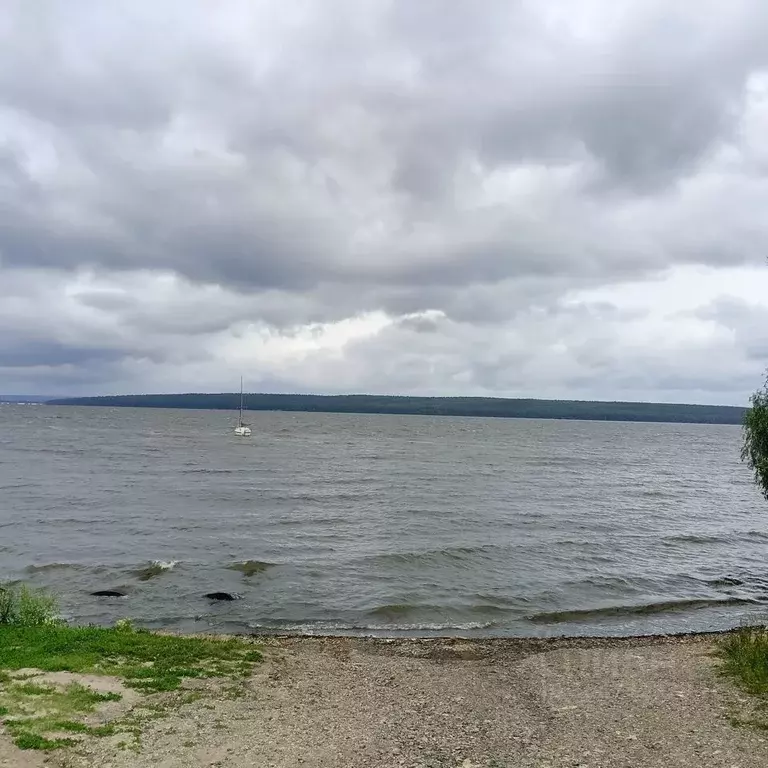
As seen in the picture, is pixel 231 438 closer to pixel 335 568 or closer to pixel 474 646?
pixel 335 568

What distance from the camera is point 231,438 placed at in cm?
12888

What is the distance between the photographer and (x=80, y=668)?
1427 centimetres

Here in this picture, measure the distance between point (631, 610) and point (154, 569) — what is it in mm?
20503

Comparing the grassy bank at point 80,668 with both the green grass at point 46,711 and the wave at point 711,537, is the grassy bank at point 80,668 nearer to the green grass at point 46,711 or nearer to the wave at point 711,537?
the green grass at point 46,711

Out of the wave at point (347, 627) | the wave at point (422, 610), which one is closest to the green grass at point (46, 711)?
the wave at point (347, 627)

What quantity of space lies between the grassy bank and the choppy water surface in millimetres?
4990

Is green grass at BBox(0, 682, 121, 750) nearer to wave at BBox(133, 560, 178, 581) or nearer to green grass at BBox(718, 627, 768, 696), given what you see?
green grass at BBox(718, 627, 768, 696)

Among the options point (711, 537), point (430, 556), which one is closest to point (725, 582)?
point (711, 537)

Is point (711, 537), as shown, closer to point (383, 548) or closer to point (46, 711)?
point (383, 548)

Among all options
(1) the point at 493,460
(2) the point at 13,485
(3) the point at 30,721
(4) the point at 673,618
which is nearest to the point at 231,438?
(1) the point at 493,460

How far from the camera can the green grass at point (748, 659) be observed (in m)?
15.5

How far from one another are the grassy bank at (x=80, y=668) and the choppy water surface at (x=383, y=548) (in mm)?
4990

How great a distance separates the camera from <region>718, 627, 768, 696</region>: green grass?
15469mm

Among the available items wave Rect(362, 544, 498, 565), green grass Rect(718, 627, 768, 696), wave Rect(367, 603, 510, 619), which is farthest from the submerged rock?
green grass Rect(718, 627, 768, 696)
